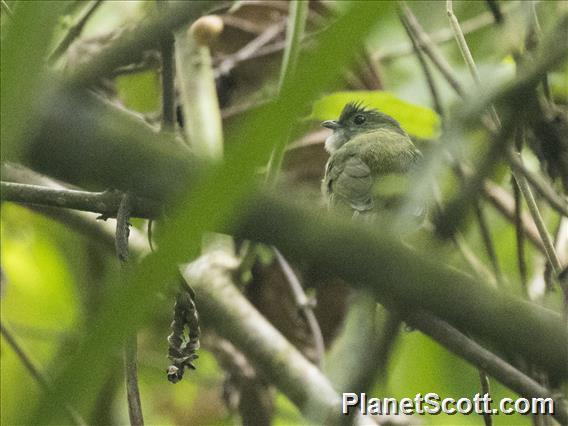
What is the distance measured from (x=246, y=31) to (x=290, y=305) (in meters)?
1.08

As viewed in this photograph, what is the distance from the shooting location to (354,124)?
311cm

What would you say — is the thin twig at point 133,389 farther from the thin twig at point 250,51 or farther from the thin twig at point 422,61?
the thin twig at point 250,51

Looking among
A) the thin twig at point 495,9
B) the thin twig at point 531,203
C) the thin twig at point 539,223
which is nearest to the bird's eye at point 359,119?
the thin twig at point 495,9

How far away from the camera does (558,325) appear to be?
0.73 metres

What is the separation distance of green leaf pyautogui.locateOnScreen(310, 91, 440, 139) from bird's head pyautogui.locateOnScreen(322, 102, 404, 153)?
0.42 m

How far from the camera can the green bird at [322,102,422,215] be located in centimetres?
230

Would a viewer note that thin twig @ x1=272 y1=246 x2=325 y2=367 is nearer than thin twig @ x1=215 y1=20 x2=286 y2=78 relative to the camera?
Yes

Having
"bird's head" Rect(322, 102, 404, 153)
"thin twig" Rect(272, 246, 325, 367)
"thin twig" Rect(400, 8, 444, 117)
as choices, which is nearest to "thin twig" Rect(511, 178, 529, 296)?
"thin twig" Rect(400, 8, 444, 117)

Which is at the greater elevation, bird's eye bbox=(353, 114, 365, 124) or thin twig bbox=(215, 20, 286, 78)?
thin twig bbox=(215, 20, 286, 78)

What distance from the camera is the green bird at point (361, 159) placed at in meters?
2.30

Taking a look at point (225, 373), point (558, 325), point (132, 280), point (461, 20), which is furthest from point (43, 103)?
point (461, 20)

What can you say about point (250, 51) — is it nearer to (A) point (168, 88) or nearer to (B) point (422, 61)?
(B) point (422, 61)

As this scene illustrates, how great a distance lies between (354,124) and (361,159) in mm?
624

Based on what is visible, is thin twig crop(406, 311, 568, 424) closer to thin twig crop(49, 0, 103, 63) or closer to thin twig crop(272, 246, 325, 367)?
thin twig crop(272, 246, 325, 367)
